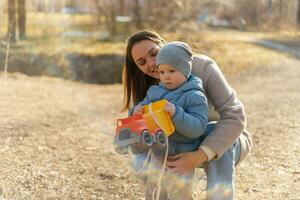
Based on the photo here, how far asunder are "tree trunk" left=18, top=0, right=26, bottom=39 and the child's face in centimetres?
993

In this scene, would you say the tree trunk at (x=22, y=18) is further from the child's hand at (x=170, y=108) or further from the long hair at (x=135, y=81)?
the child's hand at (x=170, y=108)

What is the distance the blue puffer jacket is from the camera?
2.33 m

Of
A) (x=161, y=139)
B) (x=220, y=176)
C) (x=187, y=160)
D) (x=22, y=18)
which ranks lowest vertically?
(x=22, y=18)

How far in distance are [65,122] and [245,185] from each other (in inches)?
106

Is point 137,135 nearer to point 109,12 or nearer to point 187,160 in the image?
point 187,160

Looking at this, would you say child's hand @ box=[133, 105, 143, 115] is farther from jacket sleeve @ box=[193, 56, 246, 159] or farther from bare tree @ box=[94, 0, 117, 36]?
bare tree @ box=[94, 0, 117, 36]

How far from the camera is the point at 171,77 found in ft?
8.04

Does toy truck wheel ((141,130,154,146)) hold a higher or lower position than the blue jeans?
higher

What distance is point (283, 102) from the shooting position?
7035 millimetres

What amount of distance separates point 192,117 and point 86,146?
265cm

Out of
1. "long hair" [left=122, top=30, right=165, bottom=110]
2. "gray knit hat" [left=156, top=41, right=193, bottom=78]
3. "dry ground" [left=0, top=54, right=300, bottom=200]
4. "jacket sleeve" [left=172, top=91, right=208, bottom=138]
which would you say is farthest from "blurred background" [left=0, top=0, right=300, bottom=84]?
"jacket sleeve" [left=172, top=91, right=208, bottom=138]

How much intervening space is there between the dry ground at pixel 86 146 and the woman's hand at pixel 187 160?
1.06 meters

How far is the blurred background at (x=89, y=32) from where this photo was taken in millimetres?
10633

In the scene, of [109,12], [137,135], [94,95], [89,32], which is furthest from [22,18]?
[137,135]
